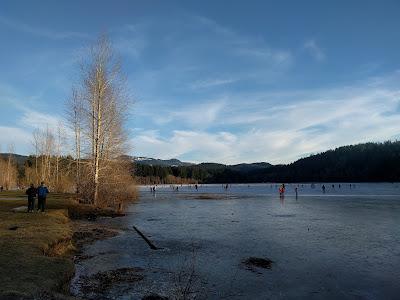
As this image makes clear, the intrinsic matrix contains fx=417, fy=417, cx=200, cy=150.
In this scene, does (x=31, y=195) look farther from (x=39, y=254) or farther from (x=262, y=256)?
(x=262, y=256)

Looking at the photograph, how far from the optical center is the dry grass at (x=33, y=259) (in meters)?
11.6

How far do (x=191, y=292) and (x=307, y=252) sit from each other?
31.4ft

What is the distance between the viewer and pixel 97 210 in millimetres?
41625

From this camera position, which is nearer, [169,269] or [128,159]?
[169,269]

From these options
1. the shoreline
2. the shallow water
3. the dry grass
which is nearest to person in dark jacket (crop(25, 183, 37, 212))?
the shoreline

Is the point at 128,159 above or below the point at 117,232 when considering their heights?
above

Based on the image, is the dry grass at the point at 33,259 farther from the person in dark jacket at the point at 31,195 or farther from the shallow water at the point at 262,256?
the person in dark jacket at the point at 31,195

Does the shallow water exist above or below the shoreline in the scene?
below

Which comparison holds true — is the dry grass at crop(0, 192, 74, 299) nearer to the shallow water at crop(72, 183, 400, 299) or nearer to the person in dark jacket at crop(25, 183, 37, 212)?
the shallow water at crop(72, 183, 400, 299)

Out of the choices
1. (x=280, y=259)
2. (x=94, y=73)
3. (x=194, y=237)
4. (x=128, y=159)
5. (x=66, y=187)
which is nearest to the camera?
(x=280, y=259)

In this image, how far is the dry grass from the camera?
38.0 ft

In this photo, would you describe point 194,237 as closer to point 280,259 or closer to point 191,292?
point 280,259

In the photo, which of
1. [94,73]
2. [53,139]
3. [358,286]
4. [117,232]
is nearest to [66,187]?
[53,139]

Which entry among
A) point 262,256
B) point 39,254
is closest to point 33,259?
point 39,254
